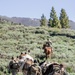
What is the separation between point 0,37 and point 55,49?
12746 millimetres

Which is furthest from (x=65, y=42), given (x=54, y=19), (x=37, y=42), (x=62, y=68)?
(x=54, y=19)

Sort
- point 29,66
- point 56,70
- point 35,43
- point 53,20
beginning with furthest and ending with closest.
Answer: point 53,20 → point 35,43 → point 29,66 → point 56,70

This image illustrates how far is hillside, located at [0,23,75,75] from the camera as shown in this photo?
28.3 m

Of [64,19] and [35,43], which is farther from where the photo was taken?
[64,19]

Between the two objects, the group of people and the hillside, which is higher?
the group of people

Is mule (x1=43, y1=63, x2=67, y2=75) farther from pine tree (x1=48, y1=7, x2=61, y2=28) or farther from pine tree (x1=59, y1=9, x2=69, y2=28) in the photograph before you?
pine tree (x1=59, y1=9, x2=69, y2=28)

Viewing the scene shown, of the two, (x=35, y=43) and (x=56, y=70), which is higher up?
(x=56, y=70)

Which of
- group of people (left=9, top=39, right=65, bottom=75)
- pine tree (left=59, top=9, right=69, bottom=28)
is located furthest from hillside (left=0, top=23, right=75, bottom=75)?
pine tree (left=59, top=9, right=69, bottom=28)

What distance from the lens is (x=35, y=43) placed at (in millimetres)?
39219

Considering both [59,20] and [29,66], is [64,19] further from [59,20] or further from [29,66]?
[29,66]

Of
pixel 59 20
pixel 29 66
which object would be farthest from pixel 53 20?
pixel 29 66

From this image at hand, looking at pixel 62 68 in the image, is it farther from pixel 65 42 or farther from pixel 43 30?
pixel 43 30

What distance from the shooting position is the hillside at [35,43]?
28.3 m

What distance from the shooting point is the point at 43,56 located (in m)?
29.9
